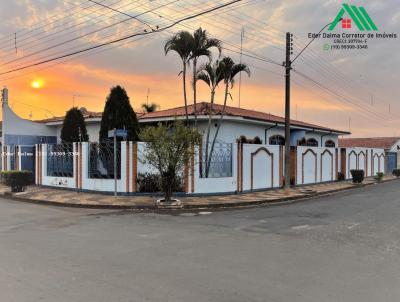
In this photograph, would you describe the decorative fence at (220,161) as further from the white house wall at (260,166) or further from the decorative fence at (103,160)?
the decorative fence at (103,160)

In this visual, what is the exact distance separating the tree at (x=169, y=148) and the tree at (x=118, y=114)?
483 centimetres

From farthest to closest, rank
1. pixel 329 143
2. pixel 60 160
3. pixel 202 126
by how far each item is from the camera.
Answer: pixel 329 143, pixel 202 126, pixel 60 160

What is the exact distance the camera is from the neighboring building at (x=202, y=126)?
74.5 ft

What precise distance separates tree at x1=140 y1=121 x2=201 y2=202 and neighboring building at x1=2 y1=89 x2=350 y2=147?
226 inches

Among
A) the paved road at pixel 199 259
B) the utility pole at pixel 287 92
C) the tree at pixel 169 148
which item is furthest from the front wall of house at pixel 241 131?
the paved road at pixel 199 259

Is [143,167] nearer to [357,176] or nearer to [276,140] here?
[276,140]

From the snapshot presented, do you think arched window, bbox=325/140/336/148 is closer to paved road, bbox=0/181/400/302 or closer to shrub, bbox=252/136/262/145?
shrub, bbox=252/136/262/145

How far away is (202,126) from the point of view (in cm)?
2244

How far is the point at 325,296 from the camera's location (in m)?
5.37

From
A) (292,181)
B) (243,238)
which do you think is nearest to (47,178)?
(292,181)

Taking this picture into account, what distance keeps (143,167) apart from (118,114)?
11.8 ft

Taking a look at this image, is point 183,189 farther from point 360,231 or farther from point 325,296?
point 325,296

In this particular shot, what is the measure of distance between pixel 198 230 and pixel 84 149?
36.6 ft

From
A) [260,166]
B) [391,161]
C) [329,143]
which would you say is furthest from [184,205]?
[391,161]
